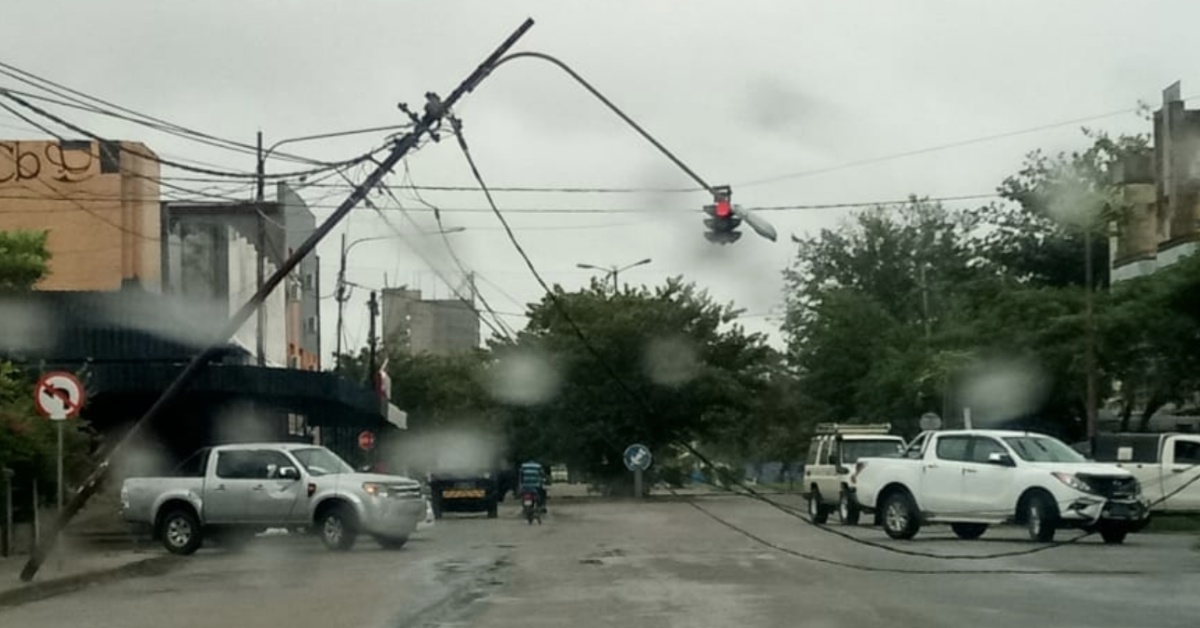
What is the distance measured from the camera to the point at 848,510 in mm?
37906

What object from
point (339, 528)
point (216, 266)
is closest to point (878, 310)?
point (216, 266)

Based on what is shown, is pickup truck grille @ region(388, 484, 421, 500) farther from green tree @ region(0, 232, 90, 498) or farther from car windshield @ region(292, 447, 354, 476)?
green tree @ region(0, 232, 90, 498)

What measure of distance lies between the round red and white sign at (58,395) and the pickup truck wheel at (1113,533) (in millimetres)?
15991

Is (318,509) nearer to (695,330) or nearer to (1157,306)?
(1157,306)

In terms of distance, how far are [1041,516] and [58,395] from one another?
50.6ft

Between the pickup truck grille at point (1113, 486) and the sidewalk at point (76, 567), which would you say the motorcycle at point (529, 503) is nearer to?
the sidewalk at point (76, 567)

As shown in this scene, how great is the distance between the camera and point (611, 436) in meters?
70.8

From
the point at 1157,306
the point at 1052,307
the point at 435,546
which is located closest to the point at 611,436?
the point at 1052,307

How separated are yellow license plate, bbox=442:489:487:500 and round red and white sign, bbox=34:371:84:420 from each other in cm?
2417

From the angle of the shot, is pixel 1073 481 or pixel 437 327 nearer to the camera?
pixel 1073 481

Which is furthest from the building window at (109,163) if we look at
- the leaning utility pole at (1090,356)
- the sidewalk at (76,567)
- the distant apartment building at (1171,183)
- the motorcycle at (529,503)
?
the distant apartment building at (1171,183)

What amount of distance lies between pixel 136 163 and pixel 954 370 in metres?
24.2

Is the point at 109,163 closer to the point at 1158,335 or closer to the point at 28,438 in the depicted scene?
the point at 28,438

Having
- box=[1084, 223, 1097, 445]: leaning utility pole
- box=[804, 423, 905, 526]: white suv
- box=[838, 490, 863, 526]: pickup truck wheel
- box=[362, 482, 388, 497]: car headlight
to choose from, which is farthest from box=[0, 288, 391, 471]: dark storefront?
box=[1084, 223, 1097, 445]: leaning utility pole
